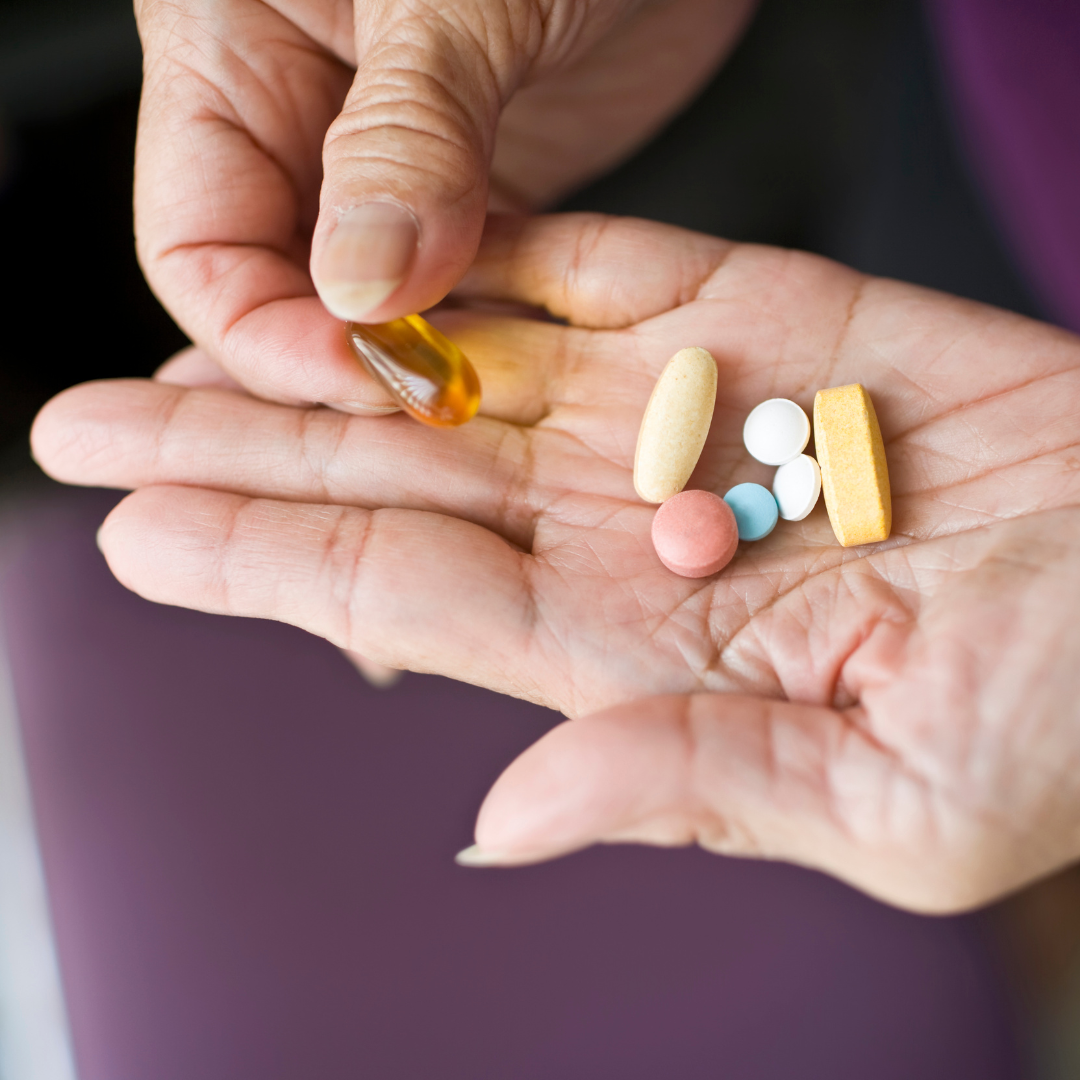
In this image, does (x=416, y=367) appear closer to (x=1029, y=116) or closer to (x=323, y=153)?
(x=323, y=153)

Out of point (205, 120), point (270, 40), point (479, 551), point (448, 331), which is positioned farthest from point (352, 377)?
point (270, 40)

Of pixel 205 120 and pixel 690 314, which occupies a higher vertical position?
pixel 205 120

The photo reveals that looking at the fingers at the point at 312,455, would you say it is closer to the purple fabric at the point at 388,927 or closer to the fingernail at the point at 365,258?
the fingernail at the point at 365,258

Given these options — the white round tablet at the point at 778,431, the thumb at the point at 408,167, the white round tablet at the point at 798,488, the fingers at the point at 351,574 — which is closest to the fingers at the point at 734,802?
the fingers at the point at 351,574

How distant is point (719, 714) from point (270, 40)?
5.51 feet

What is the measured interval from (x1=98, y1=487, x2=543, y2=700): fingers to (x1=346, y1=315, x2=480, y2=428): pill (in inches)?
8.1

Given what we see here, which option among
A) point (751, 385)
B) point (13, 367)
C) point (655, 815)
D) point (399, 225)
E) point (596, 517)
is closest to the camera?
point (655, 815)

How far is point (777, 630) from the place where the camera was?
56.9 inches

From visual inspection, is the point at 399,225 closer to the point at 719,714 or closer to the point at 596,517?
the point at 596,517

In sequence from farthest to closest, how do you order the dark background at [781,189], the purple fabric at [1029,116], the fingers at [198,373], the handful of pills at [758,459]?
the dark background at [781,189]
the purple fabric at [1029,116]
the fingers at [198,373]
the handful of pills at [758,459]

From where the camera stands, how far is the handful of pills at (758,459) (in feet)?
4.97

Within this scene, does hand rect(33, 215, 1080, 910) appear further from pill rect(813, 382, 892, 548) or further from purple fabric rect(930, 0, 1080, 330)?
purple fabric rect(930, 0, 1080, 330)

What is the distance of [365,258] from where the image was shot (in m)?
1.40

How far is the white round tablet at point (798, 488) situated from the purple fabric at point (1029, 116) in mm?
1291
